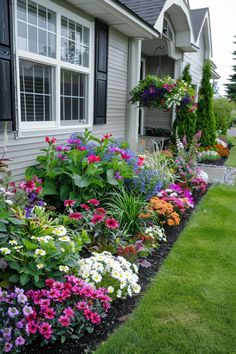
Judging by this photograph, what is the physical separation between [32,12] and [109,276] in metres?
3.30

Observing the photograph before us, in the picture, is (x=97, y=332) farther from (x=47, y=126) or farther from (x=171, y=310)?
(x=47, y=126)

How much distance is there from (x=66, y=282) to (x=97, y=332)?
1.28ft

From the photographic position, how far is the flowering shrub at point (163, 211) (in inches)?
147

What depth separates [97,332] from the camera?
2133 mm

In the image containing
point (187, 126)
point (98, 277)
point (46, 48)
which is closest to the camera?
point (98, 277)

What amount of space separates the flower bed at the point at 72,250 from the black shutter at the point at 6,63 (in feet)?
2.44

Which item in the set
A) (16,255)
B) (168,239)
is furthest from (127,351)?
(168,239)

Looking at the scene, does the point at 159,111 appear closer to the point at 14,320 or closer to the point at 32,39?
the point at 32,39

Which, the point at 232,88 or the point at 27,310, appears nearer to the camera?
the point at 27,310

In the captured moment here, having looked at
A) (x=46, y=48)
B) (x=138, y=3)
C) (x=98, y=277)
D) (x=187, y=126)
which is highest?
(x=138, y=3)

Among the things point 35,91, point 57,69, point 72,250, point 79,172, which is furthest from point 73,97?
point 72,250

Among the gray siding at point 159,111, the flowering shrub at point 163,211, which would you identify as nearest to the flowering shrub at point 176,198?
the flowering shrub at point 163,211

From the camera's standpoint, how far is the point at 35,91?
164 inches

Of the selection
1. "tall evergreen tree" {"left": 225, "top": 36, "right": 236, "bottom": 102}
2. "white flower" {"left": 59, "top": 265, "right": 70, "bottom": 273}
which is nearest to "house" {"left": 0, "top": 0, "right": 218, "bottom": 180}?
"white flower" {"left": 59, "top": 265, "right": 70, "bottom": 273}
